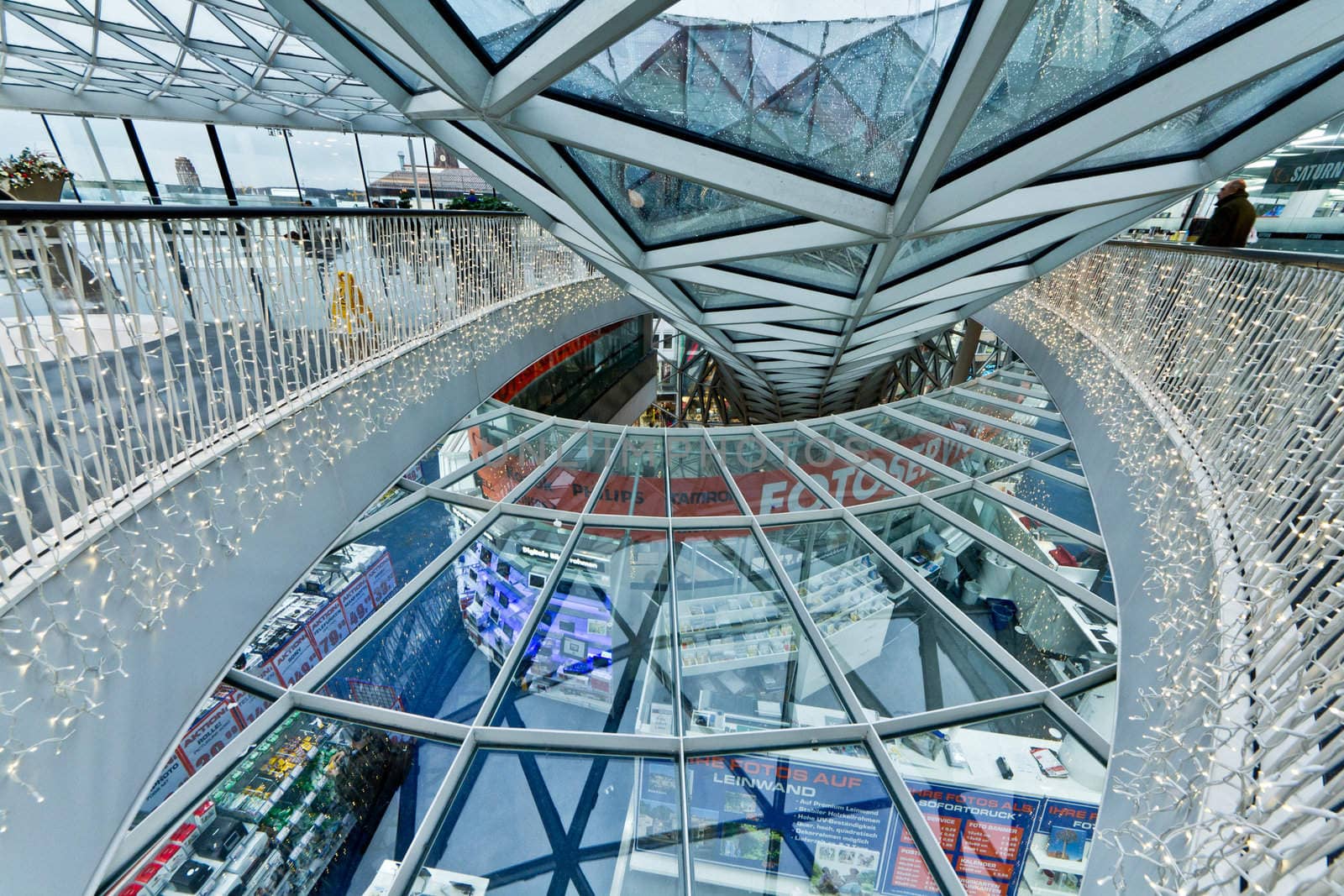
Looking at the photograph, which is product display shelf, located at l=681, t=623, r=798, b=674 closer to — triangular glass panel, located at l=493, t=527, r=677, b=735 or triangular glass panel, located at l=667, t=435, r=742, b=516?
triangular glass panel, located at l=493, t=527, r=677, b=735

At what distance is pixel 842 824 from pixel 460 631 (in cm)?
363

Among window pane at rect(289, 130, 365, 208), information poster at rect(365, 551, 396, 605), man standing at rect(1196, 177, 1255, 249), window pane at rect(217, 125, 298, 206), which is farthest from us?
window pane at rect(289, 130, 365, 208)

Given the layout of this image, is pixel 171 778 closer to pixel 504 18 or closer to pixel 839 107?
pixel 504 18

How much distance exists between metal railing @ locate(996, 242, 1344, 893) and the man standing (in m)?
1.18

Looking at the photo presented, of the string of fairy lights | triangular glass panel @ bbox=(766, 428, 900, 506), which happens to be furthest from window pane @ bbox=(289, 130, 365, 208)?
triangular glass panel @ bbox=(766, 428, 900, 506)

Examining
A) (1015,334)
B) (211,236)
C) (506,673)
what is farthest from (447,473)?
(1015,334)

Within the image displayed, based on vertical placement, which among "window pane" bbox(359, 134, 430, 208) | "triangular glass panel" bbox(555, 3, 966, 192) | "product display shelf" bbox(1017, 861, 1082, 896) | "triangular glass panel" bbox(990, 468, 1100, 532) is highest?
"window pane" bbox(359, 134, 430, 208)

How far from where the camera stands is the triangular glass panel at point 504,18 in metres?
2.88

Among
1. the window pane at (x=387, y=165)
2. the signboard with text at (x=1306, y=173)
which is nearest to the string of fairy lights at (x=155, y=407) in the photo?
the signboard with text at (x=1306, y=173)

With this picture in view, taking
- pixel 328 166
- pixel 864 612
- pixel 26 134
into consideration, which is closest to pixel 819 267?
pixel 864 612

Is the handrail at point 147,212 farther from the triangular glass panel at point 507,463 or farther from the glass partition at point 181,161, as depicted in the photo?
the glass partition at point 181,161

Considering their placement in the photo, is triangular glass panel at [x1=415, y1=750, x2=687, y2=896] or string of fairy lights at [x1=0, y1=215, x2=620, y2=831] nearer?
string of fairy lights at [x1=0, y1=215, x2=620, y2=831]

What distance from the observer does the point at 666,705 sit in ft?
15.5

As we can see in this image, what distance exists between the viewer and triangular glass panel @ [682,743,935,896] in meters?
3.67
